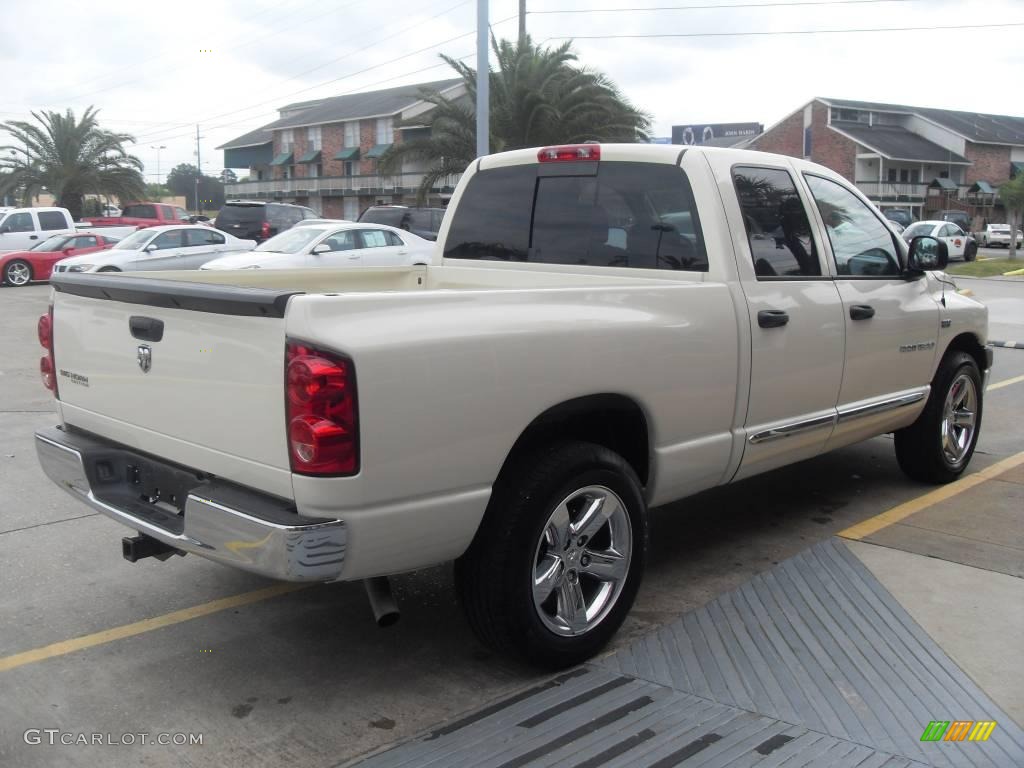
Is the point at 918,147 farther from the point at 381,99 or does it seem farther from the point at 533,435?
the point at 533,435

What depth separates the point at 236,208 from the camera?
29344 millimetres

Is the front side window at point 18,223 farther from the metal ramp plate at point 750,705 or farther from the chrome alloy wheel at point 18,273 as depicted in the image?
the metal ramp plate at point 750,705

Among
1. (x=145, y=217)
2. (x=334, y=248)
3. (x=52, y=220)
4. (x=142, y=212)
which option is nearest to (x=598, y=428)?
(x=334, y=248)

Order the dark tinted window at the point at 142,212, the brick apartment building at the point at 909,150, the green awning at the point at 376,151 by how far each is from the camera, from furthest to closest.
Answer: the brick apartment building at the point at 909,150 < the green awning at the point at 376,151 < the dark tinted window at the point at 142,212

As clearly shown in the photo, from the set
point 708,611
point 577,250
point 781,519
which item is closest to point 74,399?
point 577,250

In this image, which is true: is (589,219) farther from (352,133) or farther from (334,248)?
(352,133)

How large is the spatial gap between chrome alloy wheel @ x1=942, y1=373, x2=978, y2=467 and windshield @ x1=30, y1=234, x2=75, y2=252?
862 inches

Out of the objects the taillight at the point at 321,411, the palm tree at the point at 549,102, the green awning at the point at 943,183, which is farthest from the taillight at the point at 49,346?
the green awning at the point at 943,183

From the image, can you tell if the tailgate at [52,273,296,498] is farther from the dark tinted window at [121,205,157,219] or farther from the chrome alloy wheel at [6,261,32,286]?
the dark tinted window at [121,205,157,219]

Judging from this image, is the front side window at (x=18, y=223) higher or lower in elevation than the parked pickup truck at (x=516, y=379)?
higher

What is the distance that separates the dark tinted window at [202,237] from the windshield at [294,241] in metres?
4.30

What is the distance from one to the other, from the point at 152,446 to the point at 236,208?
89.2 ft

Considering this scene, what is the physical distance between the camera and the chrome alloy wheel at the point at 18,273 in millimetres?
22203

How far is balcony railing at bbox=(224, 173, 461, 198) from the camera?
54500 millimetres
